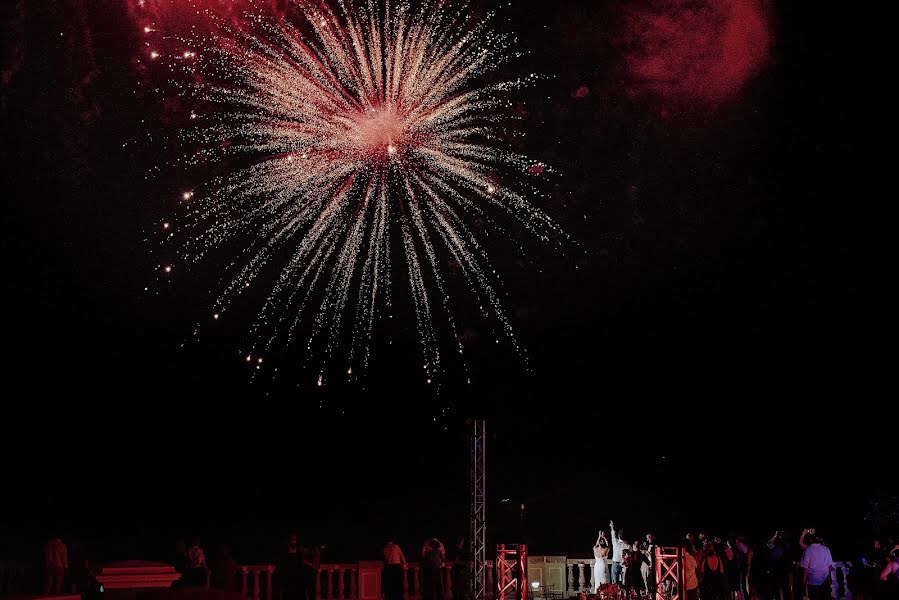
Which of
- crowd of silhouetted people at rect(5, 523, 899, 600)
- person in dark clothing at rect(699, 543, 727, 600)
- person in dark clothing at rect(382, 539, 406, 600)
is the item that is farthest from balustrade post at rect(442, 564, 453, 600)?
person in dark clothing at rect(699, 543, 727, 600)

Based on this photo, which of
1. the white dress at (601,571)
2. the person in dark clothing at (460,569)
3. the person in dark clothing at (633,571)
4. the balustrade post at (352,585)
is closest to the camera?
the balustrade post at (352,585)

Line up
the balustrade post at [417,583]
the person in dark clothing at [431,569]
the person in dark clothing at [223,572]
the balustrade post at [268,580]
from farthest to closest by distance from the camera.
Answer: the balustrade post at [417,583], the person in dark clothing at [431,569], the balustrade post at [268,580], the person in dark clothing at [223,572]

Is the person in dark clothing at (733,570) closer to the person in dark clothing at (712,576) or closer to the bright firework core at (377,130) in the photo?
the person in dark clothing at (712,576)

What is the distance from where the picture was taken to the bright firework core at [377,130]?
15102 mm

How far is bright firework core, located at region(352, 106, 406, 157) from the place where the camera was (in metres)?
15.1

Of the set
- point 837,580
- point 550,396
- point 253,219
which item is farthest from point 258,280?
point 837,580

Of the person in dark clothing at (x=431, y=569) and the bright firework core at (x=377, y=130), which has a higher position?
the bright firework core at (x=377, y=130)

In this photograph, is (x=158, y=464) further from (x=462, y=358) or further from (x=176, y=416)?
(x=462, y=358)

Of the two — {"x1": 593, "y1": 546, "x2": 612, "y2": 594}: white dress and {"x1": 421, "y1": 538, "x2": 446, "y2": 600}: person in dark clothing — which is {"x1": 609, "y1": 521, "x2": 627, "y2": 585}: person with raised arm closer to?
{"x1": 593, "y1": 546, "x2": 612, "y2": 594}: white dress

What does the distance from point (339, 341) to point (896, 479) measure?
18.3 metres

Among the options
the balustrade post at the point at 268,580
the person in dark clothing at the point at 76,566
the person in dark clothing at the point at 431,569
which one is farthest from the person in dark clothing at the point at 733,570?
the person in dark clothing at the point at 76,566

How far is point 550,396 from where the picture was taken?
3106cm

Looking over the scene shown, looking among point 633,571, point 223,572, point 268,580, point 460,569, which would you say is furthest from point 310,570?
point 633,571

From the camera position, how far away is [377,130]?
15242 millimetres
